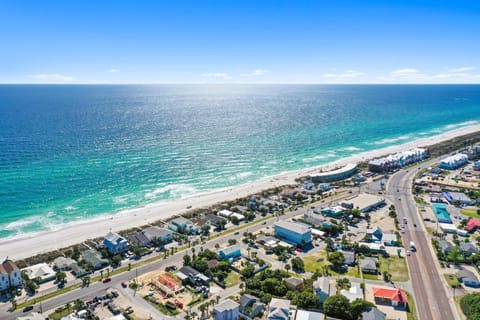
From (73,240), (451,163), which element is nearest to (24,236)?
(73,240)

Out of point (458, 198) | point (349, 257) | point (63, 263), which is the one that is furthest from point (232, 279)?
point (458, 198)

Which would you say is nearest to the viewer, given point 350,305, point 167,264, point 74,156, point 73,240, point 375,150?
point 350,305

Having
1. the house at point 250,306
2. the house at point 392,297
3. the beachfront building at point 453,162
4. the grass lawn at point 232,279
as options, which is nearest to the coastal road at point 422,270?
the house at point 392,297

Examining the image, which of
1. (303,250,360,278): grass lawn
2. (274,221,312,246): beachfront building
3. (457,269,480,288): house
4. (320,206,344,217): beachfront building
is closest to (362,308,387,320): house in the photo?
(303,250,360,278): grass lawn

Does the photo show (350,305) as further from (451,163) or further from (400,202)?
(451,163)

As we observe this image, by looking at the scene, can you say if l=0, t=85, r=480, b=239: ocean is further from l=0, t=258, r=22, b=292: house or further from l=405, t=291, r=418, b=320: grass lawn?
l=405, t=291, r=418, b=320: grass lawn

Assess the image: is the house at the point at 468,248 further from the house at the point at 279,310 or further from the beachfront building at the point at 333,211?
the house at the point at 279,310
